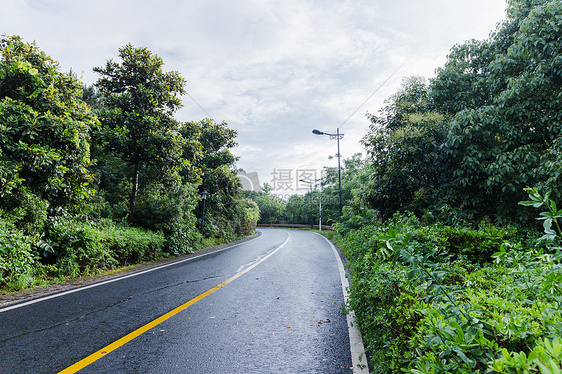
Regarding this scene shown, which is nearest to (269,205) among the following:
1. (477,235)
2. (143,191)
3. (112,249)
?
(143,191)

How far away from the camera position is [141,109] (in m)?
11.3

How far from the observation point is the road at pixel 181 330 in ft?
9.81

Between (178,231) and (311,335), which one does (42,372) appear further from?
(178,231)

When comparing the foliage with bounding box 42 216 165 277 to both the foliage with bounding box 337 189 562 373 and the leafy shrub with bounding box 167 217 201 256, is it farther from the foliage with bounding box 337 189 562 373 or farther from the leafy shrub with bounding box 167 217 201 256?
the foliage with bounding box 337 189 562 373

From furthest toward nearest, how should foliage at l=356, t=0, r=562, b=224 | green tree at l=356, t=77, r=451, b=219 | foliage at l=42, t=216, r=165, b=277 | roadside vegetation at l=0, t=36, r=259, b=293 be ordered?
green tree at l=356, t=77, r=451, b=219 → foliage at l=42, t=216, r=165, b=277 → roadside vegetation at l=0, t=36, r=259, b=293 → foliage at l=356, t=0, r=562, b=224

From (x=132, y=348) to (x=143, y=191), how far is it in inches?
462

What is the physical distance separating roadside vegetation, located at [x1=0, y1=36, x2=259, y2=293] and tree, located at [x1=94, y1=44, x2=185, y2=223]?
38 mm

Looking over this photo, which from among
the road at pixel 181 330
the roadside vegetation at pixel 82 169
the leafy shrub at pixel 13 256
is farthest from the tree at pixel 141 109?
the road at pixel 181 330

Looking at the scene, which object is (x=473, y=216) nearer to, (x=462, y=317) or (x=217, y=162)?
(x=462, y=317)

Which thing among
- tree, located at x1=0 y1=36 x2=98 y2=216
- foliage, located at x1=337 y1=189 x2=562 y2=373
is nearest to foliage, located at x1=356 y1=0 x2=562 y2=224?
foliage, located at x1=337 y1=189 x2=562 y2=373

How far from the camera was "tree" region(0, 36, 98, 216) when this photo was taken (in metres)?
6.68

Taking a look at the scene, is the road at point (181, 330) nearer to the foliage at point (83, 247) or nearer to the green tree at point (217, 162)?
the foliage at point (83, 247)

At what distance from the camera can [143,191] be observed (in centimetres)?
1388

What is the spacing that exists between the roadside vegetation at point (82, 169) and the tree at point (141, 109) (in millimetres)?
38
